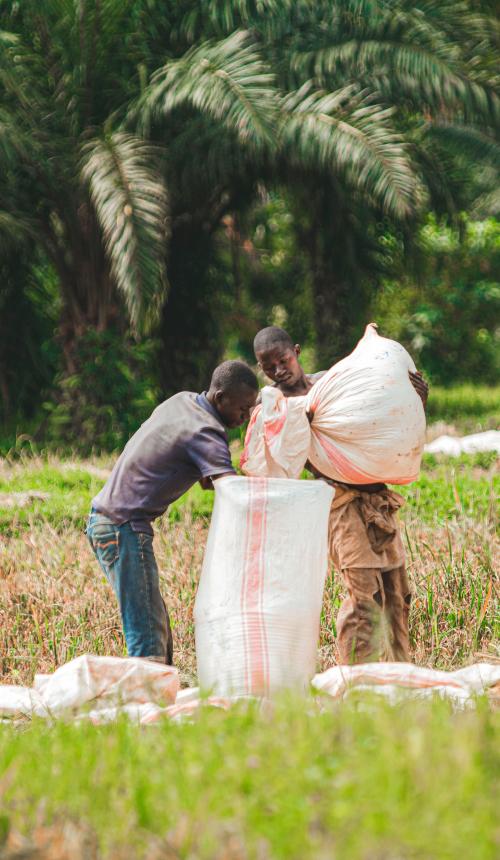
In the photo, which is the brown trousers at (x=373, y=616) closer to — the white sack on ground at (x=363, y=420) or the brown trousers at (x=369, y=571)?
the brown trousers at (x=369, y=571)

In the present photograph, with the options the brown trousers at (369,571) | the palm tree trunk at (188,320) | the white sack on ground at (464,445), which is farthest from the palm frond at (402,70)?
the brown trousers at (369,571)

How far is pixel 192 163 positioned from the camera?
10789 mm

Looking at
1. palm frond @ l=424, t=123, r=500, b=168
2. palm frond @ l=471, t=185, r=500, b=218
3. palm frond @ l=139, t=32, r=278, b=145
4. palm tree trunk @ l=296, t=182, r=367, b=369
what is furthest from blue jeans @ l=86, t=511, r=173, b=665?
palm frond @ l=471, t=185, r=500, b=218

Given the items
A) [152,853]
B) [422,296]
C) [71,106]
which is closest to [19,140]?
[71,106]

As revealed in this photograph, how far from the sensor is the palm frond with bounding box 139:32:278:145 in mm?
9234

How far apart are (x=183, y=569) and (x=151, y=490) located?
1.84m

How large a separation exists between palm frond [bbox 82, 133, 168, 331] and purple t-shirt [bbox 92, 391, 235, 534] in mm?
5013

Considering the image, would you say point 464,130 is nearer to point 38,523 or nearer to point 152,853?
point 38,523

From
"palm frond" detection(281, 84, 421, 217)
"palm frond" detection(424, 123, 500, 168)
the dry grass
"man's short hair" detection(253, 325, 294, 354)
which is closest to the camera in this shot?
"man's short hair" detection(253, 325, 294, 354)

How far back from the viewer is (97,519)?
4238 millimetres

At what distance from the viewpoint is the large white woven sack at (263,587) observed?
3783mm

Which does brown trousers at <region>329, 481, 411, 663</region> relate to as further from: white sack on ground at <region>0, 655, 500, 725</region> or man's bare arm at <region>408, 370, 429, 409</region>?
white sack on ground at <region>0, 655, 500, 725</region>

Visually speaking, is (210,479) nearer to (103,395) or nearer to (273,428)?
(273,428)

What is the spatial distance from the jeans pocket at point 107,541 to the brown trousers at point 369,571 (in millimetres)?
827
